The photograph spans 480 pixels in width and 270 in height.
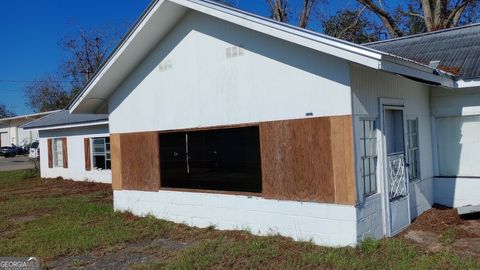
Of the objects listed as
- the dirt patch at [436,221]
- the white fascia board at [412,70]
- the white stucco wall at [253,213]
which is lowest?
the dirt patch at [436,221]

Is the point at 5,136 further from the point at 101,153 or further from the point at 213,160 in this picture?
the point at 213,160

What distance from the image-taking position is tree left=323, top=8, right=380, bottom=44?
27547 millimetres

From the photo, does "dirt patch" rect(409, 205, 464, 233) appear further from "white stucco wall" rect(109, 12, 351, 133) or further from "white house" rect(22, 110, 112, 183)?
"white house" rect(22, 110, 112, 183)

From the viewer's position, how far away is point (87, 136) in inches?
771

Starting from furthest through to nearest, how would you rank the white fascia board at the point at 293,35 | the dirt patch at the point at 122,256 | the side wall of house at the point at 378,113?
the side wall of house at the point at 378,113, the dirt patch at the point at 122,256, the white fascia board at the point at 293,35

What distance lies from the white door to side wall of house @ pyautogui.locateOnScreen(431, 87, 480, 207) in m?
1.85

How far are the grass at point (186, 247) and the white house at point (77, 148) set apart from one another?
602cm

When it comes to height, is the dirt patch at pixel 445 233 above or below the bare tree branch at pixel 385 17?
below

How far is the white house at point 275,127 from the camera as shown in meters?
7.26

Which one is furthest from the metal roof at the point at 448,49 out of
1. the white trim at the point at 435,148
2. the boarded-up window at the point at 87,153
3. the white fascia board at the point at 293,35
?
the boarded-up window at the point at 87,153

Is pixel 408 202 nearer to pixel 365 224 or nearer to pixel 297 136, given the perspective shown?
pixel 365 224

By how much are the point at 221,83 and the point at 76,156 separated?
13.9 m

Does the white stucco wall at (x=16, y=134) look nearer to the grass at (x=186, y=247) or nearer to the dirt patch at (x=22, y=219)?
the grass at (x=186, y=247)

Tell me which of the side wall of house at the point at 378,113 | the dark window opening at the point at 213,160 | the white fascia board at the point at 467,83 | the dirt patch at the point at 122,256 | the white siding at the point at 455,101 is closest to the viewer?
the dirt patch at the point at 122,256
